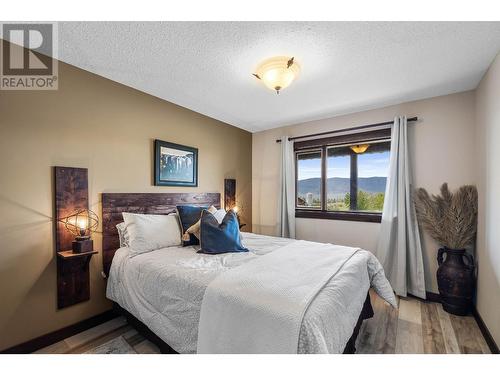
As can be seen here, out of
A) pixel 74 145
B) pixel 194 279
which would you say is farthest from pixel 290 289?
pixel 74 145

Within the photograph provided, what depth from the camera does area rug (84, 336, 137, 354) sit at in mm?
1794

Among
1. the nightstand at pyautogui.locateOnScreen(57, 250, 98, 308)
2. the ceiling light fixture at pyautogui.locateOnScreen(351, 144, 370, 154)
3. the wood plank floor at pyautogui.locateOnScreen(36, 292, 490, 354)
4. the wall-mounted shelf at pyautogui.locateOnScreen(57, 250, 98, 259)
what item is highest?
the ceiling light fixture at pyautogui.locateOnScreen(351, 144, 370, 154)

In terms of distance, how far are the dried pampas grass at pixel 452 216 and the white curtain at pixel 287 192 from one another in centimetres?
170

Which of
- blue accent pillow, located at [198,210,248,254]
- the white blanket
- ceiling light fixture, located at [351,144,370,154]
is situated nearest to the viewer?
the white blanket

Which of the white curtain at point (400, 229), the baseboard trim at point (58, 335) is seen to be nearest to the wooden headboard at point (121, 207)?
the baseboard trim at point (58, 335)

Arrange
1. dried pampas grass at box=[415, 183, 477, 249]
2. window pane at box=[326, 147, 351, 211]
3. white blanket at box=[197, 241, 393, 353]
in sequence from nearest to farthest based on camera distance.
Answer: white blanket at box=[197, 241, 393, 353], dried pampas grass at box=[415, 183, 477, 249], window pane at box=[326, 147, 351, 211]

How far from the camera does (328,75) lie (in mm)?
2211

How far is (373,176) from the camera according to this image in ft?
10.6

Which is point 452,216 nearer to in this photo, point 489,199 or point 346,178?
point 489,199

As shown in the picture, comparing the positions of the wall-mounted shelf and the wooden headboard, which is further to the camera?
the wooden headboard

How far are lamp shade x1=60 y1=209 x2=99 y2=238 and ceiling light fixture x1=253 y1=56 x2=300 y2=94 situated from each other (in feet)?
6.67

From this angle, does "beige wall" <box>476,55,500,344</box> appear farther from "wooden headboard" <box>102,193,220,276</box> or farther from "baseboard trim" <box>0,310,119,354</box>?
"baseboard trim" <box>0,310,119,354</box>

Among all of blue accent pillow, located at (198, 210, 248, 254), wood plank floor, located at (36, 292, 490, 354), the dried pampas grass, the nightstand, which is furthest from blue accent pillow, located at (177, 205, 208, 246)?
the dried pampas grass
